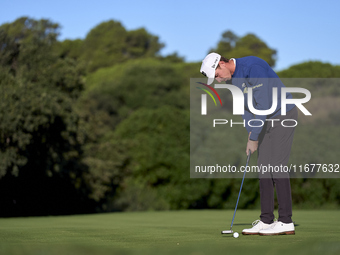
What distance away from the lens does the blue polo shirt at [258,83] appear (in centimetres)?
693

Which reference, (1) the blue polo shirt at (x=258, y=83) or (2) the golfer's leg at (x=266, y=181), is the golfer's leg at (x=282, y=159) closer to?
(2) the golfer's leg at (x=266, y=181)

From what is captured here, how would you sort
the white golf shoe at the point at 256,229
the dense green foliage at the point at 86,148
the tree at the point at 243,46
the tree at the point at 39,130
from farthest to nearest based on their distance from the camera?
1. the tree at the point at 243,46
2. the dense green foliage at the point at 86,148
3. the tree at the point at 39,130
4. the white golf shoe at the point at 256,229

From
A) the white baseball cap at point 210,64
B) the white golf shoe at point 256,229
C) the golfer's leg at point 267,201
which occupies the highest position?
the white baseball cap at point 210,64

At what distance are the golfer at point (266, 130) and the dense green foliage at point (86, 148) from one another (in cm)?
1121

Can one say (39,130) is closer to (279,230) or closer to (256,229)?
(256,229)

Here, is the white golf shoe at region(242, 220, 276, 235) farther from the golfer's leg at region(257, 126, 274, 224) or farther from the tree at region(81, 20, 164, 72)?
the tree at region(81, 20, 164, 72)

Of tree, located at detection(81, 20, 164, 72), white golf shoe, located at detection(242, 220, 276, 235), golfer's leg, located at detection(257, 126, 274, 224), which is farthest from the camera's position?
tree, located at detection(81, 20, 164, 72)

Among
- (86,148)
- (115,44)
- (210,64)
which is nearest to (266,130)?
(210,64)

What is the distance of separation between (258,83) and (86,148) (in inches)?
709

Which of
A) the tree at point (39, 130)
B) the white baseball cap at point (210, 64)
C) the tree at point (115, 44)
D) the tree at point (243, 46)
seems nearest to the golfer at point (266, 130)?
the white baseball cap at point (210, 64)

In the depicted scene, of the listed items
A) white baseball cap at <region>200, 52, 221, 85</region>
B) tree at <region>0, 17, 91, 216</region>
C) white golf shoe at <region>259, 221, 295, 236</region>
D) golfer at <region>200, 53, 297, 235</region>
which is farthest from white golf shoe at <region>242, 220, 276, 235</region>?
tree at <region>0, 17, 91, 216</region>

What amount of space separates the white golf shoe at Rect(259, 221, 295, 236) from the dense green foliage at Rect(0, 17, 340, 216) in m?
11.8

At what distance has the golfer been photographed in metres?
6.93

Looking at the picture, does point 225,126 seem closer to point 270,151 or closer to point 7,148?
point 7,148
